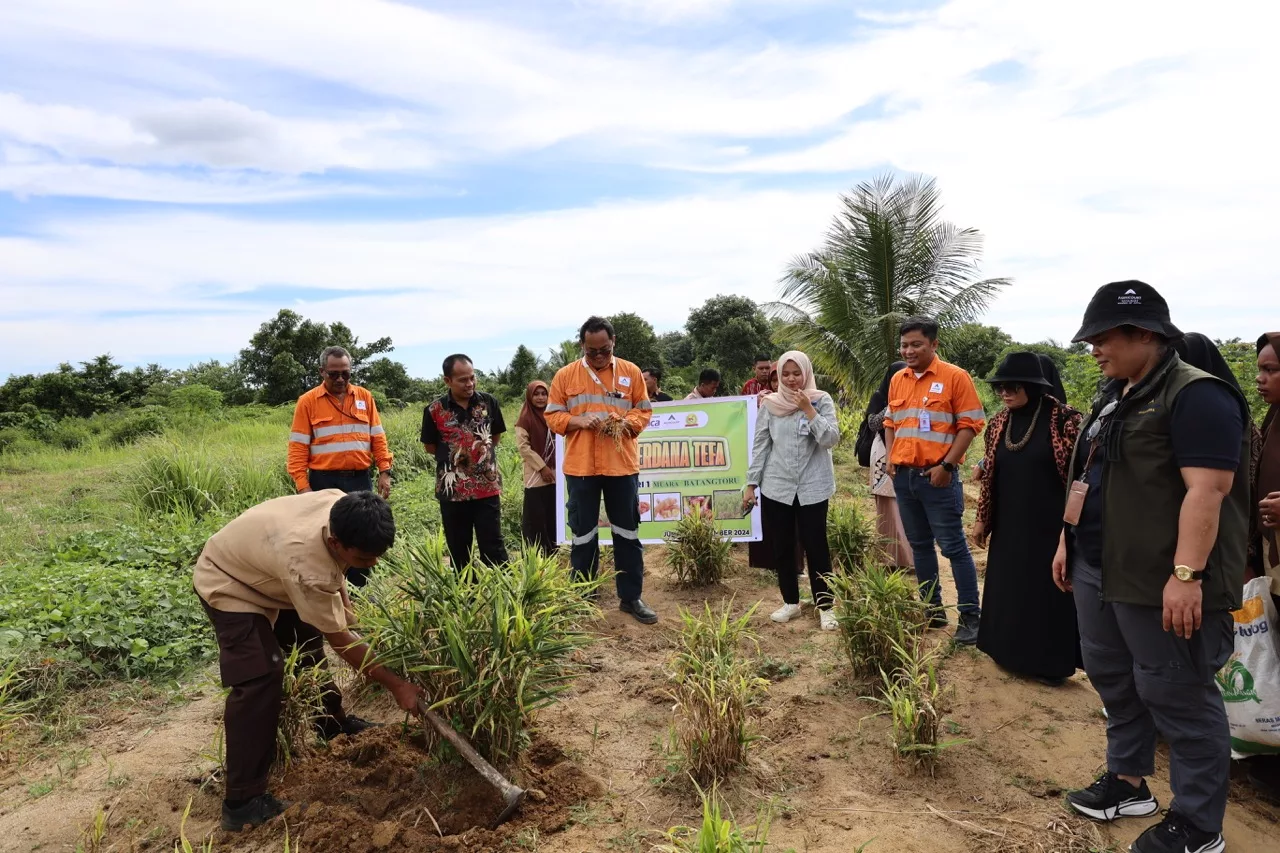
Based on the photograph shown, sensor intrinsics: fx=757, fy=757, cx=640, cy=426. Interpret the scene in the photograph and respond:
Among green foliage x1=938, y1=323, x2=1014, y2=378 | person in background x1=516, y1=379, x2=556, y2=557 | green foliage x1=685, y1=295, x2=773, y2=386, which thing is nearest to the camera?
person in background x1=516, y1=379, x2=556, y2=557

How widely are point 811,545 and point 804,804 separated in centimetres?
203

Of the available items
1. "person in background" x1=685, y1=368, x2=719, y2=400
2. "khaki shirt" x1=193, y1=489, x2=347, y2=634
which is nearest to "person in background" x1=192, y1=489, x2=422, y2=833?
"khaki shirt" x1=193, y1=489, x2=347, y2=634

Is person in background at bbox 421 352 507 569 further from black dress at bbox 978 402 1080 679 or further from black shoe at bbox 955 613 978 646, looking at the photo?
black dress at bbox 978 402 1080 679

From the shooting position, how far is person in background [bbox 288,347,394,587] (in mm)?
5203

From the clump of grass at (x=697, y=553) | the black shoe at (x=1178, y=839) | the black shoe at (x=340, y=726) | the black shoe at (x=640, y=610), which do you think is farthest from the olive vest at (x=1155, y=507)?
the clump of grass at (x=697, y=553)

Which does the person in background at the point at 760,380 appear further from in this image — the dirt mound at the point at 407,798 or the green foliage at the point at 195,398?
the green foliage at the point at 195,398

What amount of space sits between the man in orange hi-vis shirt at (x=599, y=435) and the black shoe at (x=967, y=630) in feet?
6.04

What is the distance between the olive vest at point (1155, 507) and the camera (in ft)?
7.51

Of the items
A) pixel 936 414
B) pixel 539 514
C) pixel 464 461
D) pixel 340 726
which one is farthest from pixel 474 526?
pixel 936 414

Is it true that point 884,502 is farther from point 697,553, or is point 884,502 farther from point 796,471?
point 697,553

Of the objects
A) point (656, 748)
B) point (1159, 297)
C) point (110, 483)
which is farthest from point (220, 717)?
point (110, 483)

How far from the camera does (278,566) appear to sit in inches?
110

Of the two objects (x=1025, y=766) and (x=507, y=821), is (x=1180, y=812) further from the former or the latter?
(x=507, y=821)

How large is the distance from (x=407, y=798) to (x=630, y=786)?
0.87 m
